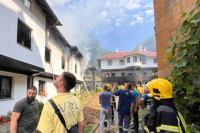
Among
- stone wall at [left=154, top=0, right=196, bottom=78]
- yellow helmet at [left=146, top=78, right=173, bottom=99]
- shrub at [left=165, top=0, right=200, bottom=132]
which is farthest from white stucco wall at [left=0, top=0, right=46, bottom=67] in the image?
shrub at [left=165, top=0, right=200, bottom=132]

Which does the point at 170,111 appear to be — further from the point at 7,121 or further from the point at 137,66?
the point at 137,66

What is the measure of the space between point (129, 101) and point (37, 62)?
22.2 ft

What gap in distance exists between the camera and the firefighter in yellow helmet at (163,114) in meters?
1.51

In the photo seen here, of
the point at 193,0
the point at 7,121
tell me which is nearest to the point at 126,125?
the point at 193,0

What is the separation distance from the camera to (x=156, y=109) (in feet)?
5.58

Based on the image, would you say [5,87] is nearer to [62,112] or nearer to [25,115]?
[25,115]

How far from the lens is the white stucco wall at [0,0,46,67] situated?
19.6ft

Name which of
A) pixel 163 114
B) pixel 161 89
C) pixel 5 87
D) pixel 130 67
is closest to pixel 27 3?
pixel 5 87

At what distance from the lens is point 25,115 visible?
110 inches

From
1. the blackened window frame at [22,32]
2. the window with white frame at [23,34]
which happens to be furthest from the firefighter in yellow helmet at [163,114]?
the window with white frame at [23,34]

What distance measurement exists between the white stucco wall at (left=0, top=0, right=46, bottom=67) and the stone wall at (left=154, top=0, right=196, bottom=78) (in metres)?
6.24

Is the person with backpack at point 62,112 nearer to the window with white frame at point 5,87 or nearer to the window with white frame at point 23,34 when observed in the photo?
the window with white frame at point 5,87

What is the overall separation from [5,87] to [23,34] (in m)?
3.31

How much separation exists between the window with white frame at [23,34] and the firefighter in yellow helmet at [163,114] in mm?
8193
